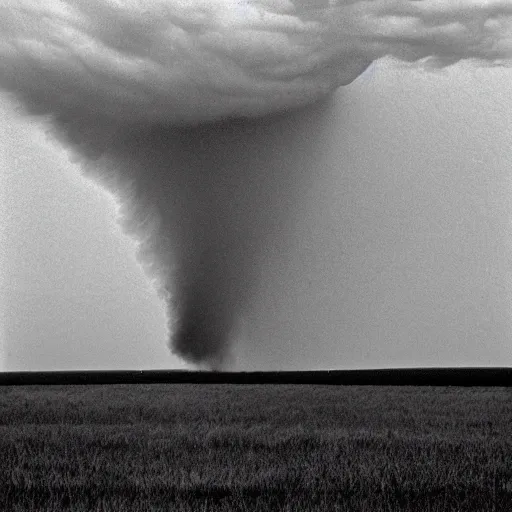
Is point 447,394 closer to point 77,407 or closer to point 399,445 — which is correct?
point 77,407

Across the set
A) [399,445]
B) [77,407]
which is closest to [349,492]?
[399,445]

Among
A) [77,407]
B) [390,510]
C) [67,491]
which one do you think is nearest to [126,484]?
[67,491]

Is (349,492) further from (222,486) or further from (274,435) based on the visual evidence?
(274,435)

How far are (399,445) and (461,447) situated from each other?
4.68 ft

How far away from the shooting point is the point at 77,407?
3600 centimetres

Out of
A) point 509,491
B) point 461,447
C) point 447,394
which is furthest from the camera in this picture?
point 447,394

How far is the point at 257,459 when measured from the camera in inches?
741

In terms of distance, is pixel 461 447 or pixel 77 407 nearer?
pixel 461 447

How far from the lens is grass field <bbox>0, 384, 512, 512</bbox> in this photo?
14070mm

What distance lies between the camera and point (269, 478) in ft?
52.5

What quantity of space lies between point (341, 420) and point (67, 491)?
52.3ft

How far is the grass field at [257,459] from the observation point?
14070 millimetres

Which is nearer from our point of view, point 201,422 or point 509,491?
point 509,491

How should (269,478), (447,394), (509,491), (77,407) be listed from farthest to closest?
(447,394) < (77,407) < (269,478) < (509,491)
